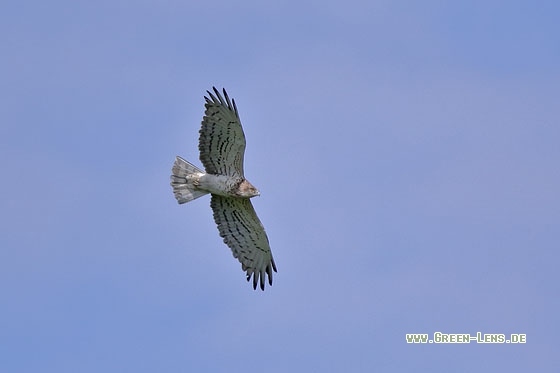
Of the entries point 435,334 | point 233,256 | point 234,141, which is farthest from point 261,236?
point 435,334

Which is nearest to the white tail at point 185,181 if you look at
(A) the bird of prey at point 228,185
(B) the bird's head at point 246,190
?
(A) the bird of prey at point 228,185

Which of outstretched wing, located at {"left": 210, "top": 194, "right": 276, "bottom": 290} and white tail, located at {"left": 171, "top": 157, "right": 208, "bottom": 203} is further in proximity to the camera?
outstretched wing, located at {"left": 210, "top": 194, "right": 276, "bottom": 290}

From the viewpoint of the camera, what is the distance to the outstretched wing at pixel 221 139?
73.9ft

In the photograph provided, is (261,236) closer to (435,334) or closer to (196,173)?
(196,173)

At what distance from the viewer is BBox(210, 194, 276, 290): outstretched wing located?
2362 centimetres

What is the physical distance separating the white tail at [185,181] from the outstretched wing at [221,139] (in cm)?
31

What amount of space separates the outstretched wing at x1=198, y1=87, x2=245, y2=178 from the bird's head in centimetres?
20

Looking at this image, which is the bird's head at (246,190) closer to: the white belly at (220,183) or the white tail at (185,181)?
the white belly at (220,183)

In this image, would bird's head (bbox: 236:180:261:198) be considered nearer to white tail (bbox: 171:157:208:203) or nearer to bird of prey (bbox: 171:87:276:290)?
bird of prey (bbox: 171:87:276:290)

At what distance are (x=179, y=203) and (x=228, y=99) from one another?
2187 mm

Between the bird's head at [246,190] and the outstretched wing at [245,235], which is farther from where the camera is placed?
the outstretched wing at [245,235]

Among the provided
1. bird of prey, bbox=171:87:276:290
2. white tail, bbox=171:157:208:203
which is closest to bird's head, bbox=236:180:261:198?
bird of prey, bbox=171:87:276:290

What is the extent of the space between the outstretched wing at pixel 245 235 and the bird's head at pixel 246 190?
41cm

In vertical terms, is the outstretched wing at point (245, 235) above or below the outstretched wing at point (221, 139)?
below
